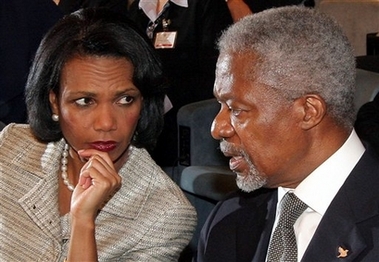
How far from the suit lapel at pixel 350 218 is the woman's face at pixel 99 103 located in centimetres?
76

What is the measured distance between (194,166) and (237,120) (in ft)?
6.82

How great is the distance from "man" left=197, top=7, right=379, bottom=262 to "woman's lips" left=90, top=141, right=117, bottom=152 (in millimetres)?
485

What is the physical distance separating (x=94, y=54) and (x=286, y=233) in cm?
85

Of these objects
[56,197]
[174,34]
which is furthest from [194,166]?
[56,197]

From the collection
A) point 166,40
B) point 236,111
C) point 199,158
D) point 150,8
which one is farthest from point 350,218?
point 150,8

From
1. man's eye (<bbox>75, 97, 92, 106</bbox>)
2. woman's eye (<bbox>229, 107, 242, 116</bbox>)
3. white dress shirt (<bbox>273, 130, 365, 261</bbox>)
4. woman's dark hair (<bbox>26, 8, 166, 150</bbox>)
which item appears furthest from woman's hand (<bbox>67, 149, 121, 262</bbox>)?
white dress shirt (<bbox>273, 130, 365, 261</bbox>)

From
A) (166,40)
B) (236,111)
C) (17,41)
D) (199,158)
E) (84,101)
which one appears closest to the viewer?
(236,111)

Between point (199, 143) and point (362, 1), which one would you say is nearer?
point (199, 143)

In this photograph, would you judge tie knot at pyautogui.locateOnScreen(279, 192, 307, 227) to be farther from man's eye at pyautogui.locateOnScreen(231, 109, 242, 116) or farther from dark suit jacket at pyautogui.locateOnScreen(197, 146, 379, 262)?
man's eye at pyautogui.locateOnScreen(231, 109, 242, 116)

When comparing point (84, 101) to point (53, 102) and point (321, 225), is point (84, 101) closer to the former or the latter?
point (53, 102)

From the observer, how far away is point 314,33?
2.21m

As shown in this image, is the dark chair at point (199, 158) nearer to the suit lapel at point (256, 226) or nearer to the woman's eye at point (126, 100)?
the woman's eye at point (126, 100)

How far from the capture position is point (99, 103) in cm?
274

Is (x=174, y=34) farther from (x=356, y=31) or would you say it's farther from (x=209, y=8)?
(x=356, y=31)
